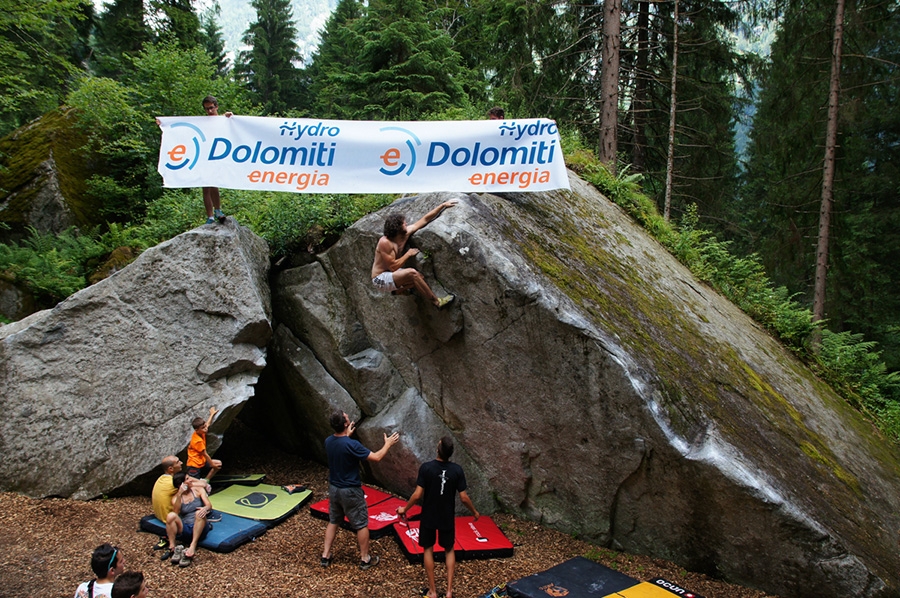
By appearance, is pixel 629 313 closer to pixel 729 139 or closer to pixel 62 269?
pixel 62 269

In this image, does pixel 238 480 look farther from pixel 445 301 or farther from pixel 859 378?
pixel 859 378

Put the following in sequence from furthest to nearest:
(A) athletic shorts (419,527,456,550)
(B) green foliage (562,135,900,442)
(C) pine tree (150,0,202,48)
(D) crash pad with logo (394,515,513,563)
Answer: (C) pine tree (150,0,202,48), (B) green foliage (562,135,900,442), (D) crash pad with logo (394,515,513,563), (A) athletic shorts (419,527,456,550)

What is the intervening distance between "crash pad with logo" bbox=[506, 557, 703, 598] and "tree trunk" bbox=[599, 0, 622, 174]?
852 cm

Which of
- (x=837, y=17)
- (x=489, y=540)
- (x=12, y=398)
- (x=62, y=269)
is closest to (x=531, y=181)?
(x=489, y=540)

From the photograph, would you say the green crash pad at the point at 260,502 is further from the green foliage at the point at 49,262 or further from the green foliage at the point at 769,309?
the green foliage at the point at 769,309

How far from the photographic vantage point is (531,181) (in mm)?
7164

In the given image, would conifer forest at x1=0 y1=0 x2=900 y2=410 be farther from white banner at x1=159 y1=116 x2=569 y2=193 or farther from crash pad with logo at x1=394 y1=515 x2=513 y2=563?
crash pad with logo at x1=394 y1=515 x2=513 y2=563

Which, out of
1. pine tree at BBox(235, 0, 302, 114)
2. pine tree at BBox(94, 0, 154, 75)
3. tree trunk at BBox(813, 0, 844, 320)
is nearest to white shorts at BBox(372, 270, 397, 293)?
tree trunk at BBox(813, 0, 844, 320)

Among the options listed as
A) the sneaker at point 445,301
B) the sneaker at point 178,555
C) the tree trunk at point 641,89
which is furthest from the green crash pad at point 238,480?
the tree trunk at point 641,89

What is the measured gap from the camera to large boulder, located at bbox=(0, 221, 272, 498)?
6.60 m

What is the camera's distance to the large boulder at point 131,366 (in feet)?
21.6

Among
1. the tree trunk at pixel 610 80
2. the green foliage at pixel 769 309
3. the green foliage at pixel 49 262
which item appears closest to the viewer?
the green foliage at pixel 769 309

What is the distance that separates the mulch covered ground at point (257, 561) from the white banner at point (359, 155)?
4217mm

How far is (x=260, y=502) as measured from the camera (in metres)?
6.89
